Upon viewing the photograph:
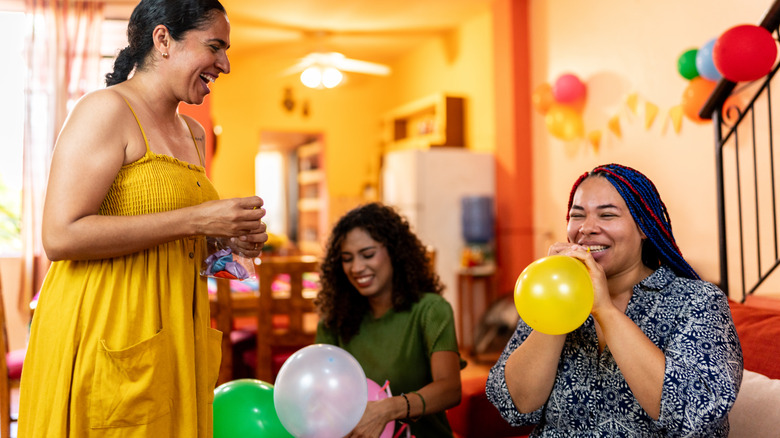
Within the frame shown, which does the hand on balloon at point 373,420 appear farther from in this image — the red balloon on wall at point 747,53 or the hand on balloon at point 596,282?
the red balloon on wall at point 747,53

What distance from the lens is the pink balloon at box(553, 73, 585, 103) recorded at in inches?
186

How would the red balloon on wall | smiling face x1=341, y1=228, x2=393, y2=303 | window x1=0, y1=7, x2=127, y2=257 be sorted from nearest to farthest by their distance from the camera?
smiling face x1=341, y1=228, x2=393, y2=303
the red balloon on wall
window x1=0, y1=7, x2=127, y2=257

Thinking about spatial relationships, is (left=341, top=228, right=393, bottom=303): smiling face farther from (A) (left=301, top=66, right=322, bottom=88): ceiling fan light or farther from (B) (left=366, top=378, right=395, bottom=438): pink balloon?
(A) (left=301, top=66, right=322, bottom=88): ceiling fan light

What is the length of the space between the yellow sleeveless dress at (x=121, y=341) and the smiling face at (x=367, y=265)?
0.82 meters

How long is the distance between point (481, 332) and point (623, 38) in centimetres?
235

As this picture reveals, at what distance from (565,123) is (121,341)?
4.18 m

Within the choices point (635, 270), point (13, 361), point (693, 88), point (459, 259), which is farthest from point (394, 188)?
point (635, 270)

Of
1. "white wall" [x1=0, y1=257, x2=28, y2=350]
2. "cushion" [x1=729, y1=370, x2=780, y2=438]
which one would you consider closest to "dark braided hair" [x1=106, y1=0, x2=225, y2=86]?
"cushion" [x1=729, y1=370, x2=780, y2=438]

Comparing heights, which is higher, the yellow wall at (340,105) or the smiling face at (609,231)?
the yellow wall at (340,105)

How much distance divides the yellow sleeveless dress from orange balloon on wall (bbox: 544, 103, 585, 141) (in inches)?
156

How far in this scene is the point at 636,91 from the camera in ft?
14.2

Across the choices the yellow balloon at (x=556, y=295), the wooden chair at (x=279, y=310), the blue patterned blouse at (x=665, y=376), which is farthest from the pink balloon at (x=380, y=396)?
the wooden chair at (x=279, y=310)

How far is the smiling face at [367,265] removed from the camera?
202 centimetres

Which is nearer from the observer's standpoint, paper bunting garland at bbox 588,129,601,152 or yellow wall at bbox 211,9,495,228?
paper bunting garland at bbox 588,129,601,152
